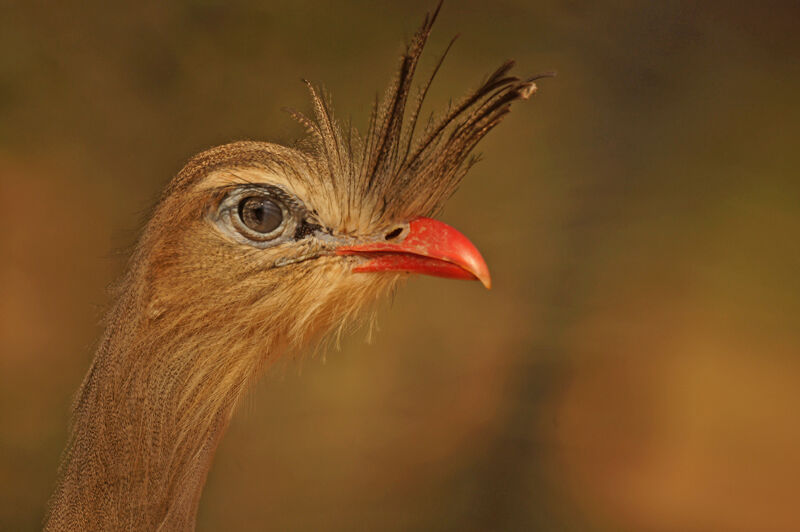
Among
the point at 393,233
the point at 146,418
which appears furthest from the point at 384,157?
the point at 146,418

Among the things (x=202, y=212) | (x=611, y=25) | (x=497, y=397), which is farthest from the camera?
(x=497, y=397)

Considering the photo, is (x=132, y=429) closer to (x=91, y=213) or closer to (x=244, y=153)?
(x=244, y=153)

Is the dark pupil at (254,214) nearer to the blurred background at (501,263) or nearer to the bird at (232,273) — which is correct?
the bird at (232,273)

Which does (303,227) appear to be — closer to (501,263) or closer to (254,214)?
(254,214)

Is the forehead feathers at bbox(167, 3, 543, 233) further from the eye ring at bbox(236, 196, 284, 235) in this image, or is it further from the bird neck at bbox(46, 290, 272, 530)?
Answer: the bird neck at bbox(46, 290, 272, 530)

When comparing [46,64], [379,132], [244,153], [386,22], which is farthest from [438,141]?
[46,64]

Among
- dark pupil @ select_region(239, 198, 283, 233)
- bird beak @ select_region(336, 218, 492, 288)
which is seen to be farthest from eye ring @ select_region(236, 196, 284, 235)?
bird beak @ select_region(336, 218, 492, 288)

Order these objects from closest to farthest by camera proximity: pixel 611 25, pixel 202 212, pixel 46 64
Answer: pixel 202 212 → pixel 46 64 → pixel 611 25
